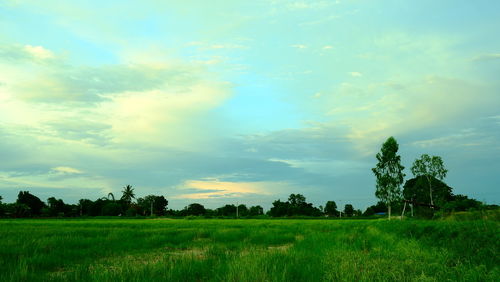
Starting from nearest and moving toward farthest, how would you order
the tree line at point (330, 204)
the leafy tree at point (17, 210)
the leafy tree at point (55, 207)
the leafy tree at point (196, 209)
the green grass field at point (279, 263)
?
the green grass field at point (279, 263)
the tree line at point (330, 204)
the leafy tree at point (17, 210)
the leafy tree at point (55, 207)
the leafy tree at point (196, 209)

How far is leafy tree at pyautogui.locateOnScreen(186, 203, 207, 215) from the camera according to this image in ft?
311

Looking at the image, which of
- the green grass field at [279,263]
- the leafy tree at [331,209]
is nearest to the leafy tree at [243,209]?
the leafy tree at [331,209]

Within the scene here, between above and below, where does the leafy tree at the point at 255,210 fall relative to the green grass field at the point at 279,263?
below

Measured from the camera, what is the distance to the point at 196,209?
95812 millimetres

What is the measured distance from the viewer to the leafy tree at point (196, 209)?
311 feet

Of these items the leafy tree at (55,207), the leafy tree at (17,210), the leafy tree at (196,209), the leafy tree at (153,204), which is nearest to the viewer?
the leafy tree at (17,210)

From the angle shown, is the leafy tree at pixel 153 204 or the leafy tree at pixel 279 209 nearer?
the leafy tree at pixel 279 209

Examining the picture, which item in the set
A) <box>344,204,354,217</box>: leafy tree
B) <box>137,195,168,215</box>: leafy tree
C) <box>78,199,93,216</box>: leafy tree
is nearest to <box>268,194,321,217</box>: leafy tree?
<box>344,204,354,217</box>: leafy tree

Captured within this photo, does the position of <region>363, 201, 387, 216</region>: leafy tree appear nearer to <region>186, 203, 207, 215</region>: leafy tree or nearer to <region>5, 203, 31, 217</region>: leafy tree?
<region>186, 203, 207, 215</region>: leafy tree

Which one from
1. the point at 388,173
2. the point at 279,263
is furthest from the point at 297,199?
the point at 279,263

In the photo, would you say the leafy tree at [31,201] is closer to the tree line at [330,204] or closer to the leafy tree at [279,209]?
the tree line at [330,204]

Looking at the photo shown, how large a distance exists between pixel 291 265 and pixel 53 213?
85.0 meters

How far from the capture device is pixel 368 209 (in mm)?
107500

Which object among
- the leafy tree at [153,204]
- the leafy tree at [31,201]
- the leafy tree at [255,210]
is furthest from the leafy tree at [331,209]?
the leafy tree at [31,201]
